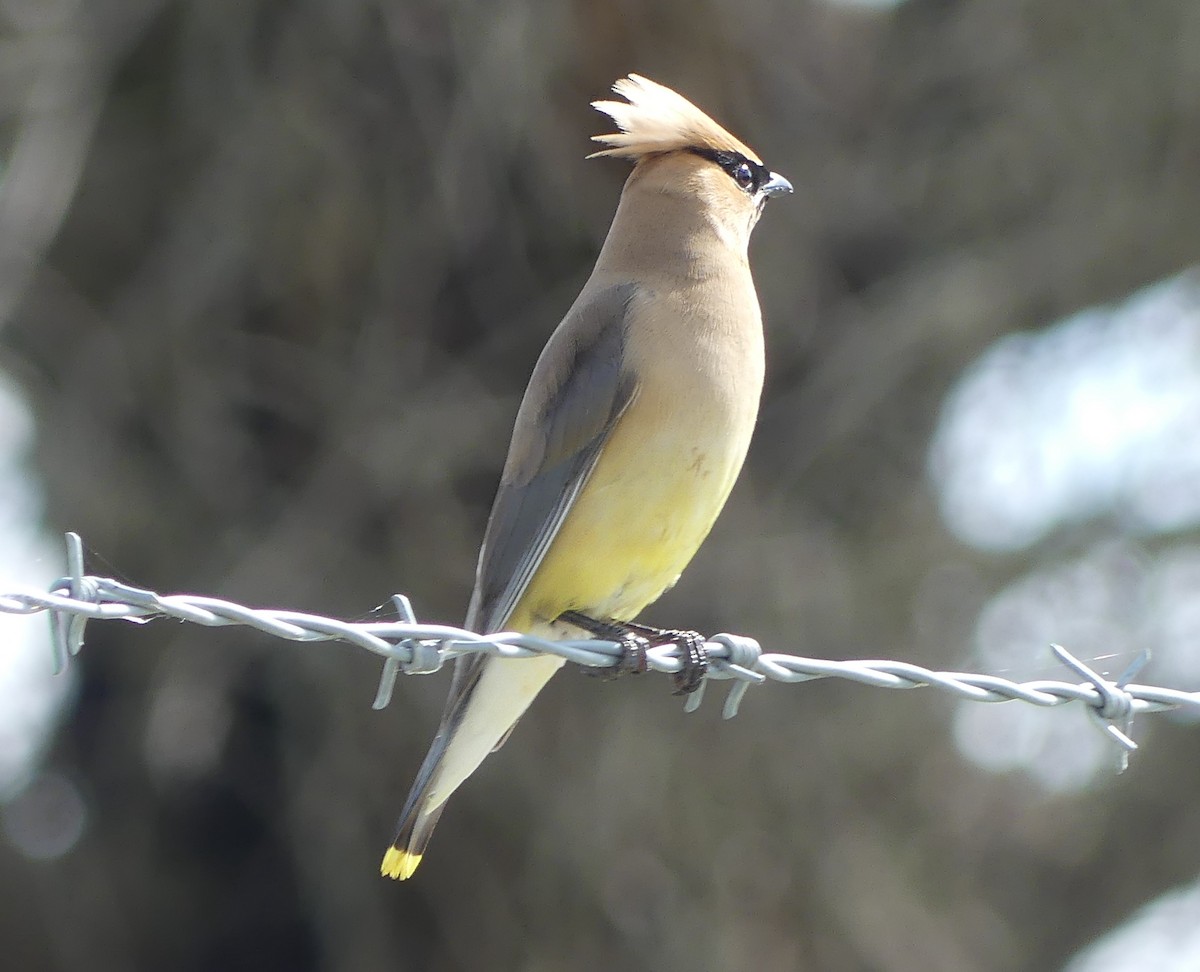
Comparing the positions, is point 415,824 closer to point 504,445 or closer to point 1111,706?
point 1111,706

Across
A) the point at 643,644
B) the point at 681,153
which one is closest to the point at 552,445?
the point at 643,644

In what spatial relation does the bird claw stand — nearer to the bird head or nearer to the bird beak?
the bird head

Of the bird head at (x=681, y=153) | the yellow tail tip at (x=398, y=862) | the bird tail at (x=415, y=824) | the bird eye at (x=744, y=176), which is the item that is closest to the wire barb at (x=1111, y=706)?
the bird tail at (x=415, y=824)

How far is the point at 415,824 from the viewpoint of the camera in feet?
12.8

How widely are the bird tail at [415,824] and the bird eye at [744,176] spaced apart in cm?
183

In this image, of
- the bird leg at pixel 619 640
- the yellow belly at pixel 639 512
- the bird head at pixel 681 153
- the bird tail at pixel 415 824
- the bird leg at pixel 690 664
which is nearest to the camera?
the bird leg at pixel 619 640

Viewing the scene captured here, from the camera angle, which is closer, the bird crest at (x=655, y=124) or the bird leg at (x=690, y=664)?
the bird leg at (x=690, y=664)

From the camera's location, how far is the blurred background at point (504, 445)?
21.5 ft

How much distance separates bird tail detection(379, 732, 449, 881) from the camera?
3.86m

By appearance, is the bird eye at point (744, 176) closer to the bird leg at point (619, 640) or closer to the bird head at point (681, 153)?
the bird head at point (681, 153)

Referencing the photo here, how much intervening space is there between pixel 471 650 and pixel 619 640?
1.02 meters

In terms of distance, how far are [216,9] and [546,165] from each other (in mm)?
1443

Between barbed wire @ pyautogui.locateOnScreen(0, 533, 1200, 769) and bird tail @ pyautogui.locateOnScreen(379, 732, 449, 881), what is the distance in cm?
59

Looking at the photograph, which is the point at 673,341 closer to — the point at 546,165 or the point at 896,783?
the point at 546,165
